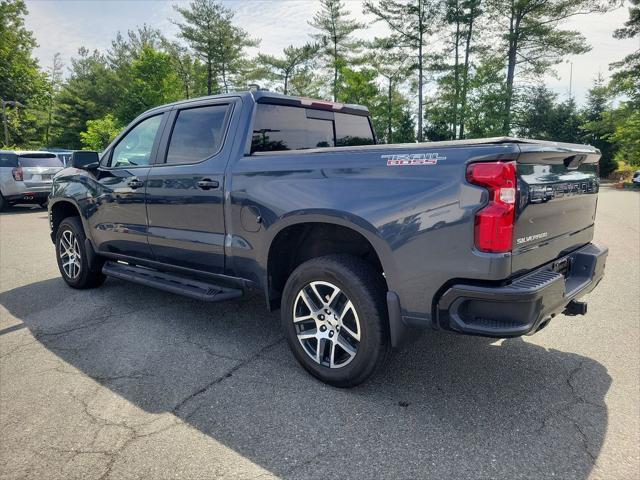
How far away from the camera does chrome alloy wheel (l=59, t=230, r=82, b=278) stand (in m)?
5.16

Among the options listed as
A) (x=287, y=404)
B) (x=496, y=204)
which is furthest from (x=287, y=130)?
(x=287, y=404)

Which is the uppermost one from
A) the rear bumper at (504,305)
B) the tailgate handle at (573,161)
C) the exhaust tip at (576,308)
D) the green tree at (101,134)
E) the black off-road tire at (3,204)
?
the green tree at (101,134)

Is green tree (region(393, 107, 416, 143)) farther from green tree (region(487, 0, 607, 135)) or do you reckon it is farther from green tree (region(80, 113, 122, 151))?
green tree (region(80, 113, 122, 151))

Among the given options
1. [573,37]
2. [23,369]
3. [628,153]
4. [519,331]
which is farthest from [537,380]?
[628,153]

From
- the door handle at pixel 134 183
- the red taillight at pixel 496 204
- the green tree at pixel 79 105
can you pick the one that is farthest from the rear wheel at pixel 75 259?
the green tree at pixel 79 105

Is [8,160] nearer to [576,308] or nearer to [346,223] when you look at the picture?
[346,223]

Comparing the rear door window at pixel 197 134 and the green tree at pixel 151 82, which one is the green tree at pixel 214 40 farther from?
the rear door window at pixel 197 134

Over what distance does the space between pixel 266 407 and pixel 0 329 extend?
2.97m

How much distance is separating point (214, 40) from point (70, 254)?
3805 centimetres

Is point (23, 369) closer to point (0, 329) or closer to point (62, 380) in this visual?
point (62, 380)

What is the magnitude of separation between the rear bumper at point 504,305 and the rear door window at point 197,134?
2191 mm

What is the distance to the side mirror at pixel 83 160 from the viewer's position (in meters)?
4.62

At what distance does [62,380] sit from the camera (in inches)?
123

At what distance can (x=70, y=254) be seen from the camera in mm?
5270
